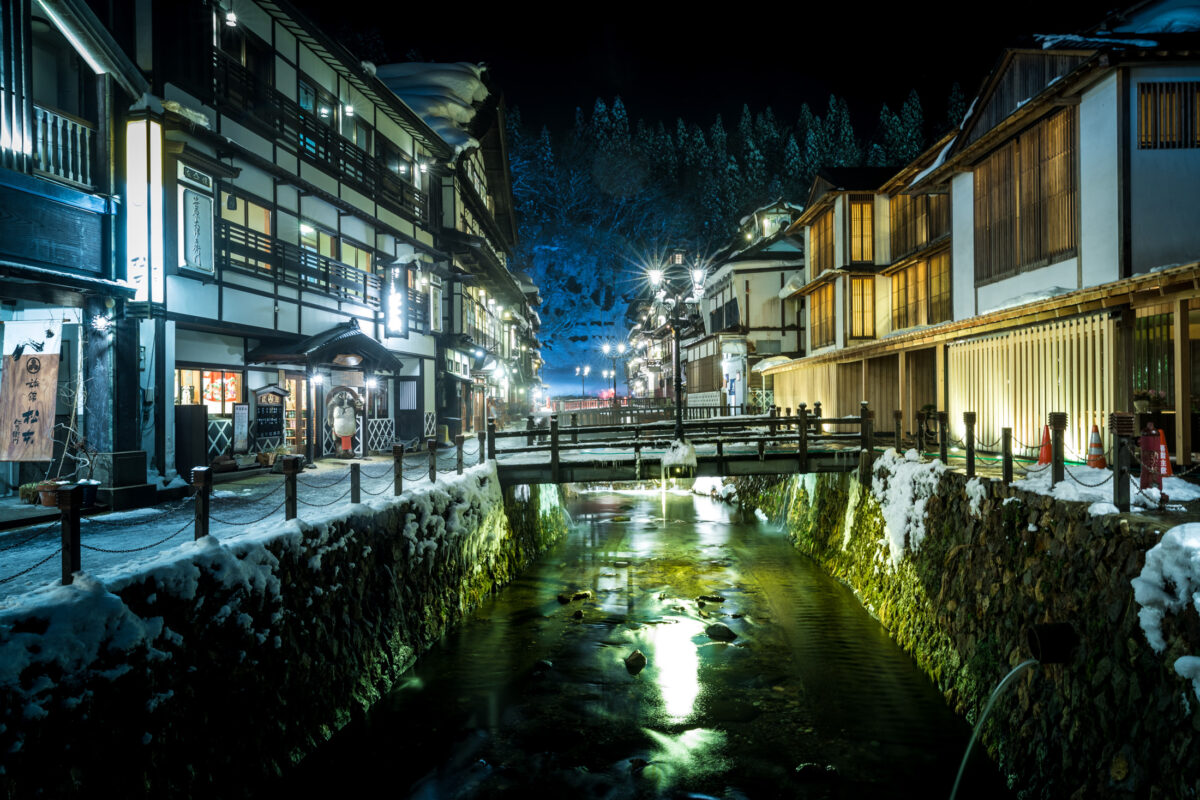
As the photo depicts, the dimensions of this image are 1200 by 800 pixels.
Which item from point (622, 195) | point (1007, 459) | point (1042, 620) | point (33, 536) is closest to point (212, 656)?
point (33, 536)

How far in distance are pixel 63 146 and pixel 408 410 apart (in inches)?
609

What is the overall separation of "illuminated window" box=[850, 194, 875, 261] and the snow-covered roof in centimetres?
1832

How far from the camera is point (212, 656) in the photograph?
6.47 meters

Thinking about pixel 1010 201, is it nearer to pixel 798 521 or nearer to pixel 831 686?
pixel 798 521

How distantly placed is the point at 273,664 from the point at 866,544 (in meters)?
13.1

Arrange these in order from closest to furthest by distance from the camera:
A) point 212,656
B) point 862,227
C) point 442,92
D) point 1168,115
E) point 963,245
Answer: point 212,656, point 1168,115, point 963,245, point 862,227, point 442,92

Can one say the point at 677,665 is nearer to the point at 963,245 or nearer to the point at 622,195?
the point at 963,245

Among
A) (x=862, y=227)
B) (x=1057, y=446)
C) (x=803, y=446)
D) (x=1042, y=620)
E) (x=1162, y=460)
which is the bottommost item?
(x=1042, y=620)

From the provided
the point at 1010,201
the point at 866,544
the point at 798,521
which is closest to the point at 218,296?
the point at 866,544

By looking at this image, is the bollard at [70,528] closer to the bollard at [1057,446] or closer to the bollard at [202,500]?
the bollard at [202,500]

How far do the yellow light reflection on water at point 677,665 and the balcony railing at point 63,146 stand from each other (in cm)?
1353

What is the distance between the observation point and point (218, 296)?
14.8 meters

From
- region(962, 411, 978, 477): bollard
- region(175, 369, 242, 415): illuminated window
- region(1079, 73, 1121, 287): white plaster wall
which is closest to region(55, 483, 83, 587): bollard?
region(175, 369, 242, 415): illuminated window

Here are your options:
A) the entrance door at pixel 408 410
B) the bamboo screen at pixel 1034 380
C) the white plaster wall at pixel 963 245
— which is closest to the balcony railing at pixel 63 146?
the entrance door at pixel 408 410
